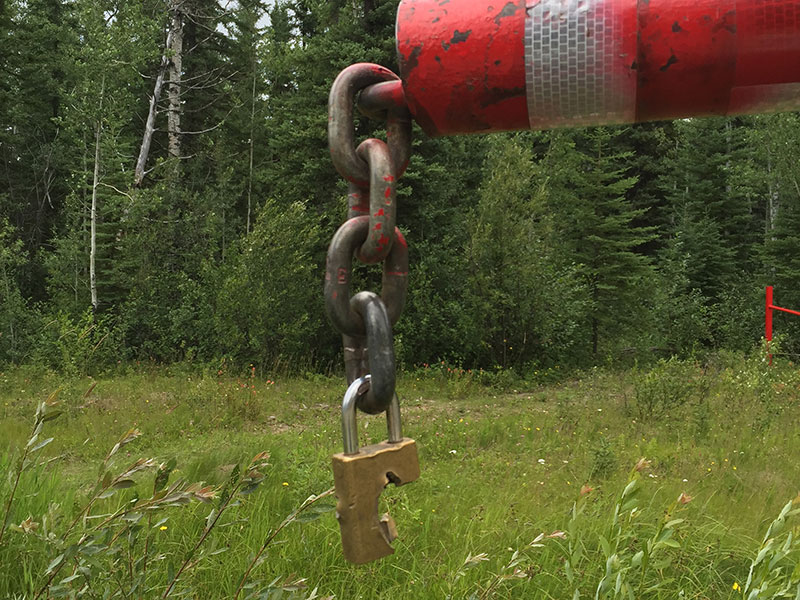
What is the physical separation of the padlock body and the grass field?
1.77 ft

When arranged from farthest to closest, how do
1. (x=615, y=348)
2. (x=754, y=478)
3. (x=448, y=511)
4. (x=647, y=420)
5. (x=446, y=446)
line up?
(x=615, y=348) < (x=647, y=420) < (x=446, y=446) < (x=754, y=478) < (x=448, y=511)

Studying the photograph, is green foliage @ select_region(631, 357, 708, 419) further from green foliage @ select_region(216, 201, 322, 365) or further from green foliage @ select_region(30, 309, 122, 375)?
green foliage @ select_region(30, 309, 122, 375)

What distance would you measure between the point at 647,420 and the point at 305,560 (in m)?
5.60

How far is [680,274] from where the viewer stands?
16.9 metres

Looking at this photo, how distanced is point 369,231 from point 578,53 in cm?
36

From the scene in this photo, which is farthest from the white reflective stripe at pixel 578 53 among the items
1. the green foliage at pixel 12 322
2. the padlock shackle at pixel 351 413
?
the green foliage at pixel 12 322

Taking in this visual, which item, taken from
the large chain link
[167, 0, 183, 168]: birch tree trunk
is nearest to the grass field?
the large chain link

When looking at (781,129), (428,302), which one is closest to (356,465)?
(428,302)

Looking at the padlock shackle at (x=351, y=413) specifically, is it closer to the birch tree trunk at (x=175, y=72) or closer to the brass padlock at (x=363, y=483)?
the brass padlock at (x=363, y=483)

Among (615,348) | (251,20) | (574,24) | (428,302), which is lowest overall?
(615,348)

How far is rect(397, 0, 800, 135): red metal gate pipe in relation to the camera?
685 mm

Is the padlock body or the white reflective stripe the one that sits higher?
the white reflective stripe

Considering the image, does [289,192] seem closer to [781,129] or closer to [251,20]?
[251,20]

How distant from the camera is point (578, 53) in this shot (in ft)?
2.41
